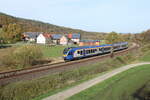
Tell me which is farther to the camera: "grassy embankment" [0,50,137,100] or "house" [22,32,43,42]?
"house" [22,32,43,42]

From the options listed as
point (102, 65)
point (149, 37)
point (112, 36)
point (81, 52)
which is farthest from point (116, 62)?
point (149, 37)

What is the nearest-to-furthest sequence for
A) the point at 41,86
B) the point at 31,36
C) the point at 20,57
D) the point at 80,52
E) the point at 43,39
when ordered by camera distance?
the point at 41,86 < the point at 20,57 < the point at 80,52 < the point at 43,39 < the point at 31,36

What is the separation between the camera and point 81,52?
99.0 feet

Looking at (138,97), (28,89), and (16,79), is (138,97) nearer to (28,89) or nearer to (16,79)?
(28,89)

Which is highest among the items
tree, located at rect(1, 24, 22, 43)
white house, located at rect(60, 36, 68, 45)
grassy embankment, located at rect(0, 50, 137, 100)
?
tree, located at rect(1, 24, 22, 43)

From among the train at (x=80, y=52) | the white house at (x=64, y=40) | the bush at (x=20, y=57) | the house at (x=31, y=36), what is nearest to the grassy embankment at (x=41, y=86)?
the train at (x=80, y=52)

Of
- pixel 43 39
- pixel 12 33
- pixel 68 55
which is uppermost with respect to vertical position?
pixel 12 33

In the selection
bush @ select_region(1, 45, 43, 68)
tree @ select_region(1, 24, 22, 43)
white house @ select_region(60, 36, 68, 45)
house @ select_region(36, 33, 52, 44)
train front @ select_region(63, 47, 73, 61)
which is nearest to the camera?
bush @ select_region(1, 45, 43, 68)

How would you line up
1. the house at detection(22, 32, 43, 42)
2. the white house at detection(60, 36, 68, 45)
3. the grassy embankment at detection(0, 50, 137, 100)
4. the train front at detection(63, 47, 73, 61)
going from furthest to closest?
the house at detection(22, 32, 43, 42) < the white house at detection(60, 36, 68, 45) < the train front at detection(63, 47, 73, 61) < the grassy embankment at detection(0, 50, 137, 100)

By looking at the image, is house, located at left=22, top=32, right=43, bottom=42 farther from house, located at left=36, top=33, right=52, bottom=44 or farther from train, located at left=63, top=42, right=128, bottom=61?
train, located at left=63, top=42, right=128, bottom=61

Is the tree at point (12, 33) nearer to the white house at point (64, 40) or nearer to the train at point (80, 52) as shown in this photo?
the white house at point (64, 40)

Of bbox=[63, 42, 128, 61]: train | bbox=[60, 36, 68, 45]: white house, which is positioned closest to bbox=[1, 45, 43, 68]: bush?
bbox=[63, 42, 128, 61]: train

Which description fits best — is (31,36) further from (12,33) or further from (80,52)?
(80,52)

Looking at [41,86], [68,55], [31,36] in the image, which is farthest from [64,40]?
[41,86]
